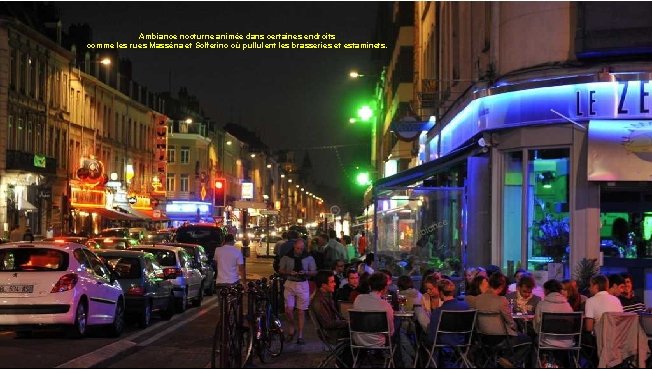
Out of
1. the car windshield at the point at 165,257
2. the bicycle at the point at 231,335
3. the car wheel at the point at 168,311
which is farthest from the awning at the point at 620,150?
the car windshield at the point at 165,257

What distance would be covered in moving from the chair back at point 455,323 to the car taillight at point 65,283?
6.42 m

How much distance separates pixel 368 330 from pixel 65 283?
5.88 m

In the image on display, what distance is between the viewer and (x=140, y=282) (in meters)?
17.3

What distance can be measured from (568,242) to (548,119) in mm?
2216

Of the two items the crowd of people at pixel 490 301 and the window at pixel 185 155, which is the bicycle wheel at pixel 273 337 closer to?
the crowd of people at pixel 490 301

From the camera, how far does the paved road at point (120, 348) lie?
12148 millimetres

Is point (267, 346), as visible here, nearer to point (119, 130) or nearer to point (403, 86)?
point (403, 86)

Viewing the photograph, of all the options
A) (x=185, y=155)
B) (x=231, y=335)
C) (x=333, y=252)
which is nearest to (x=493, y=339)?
(x=231, y=335)

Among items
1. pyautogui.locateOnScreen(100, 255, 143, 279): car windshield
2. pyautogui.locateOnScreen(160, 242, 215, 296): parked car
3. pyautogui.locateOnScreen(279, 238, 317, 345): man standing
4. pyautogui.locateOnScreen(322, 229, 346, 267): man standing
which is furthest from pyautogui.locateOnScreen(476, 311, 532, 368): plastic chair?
pyautogui.locateOnScreen(160, 242, 215, 296): parked car

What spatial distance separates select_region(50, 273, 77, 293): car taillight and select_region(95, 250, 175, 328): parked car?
8.09 ft

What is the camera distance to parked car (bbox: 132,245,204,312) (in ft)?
66.7

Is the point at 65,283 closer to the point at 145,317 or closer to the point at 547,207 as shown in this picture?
the point at 145,317

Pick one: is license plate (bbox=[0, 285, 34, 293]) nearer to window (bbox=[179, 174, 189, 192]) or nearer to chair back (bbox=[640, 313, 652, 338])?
chair back (bbox=[640, 313, 652, 338])

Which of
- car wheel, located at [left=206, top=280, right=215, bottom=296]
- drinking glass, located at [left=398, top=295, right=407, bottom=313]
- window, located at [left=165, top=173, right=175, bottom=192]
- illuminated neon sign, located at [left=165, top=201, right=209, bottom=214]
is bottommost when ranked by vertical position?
car wheel, located at [left=206, top=280, right=215, bottom=296]
